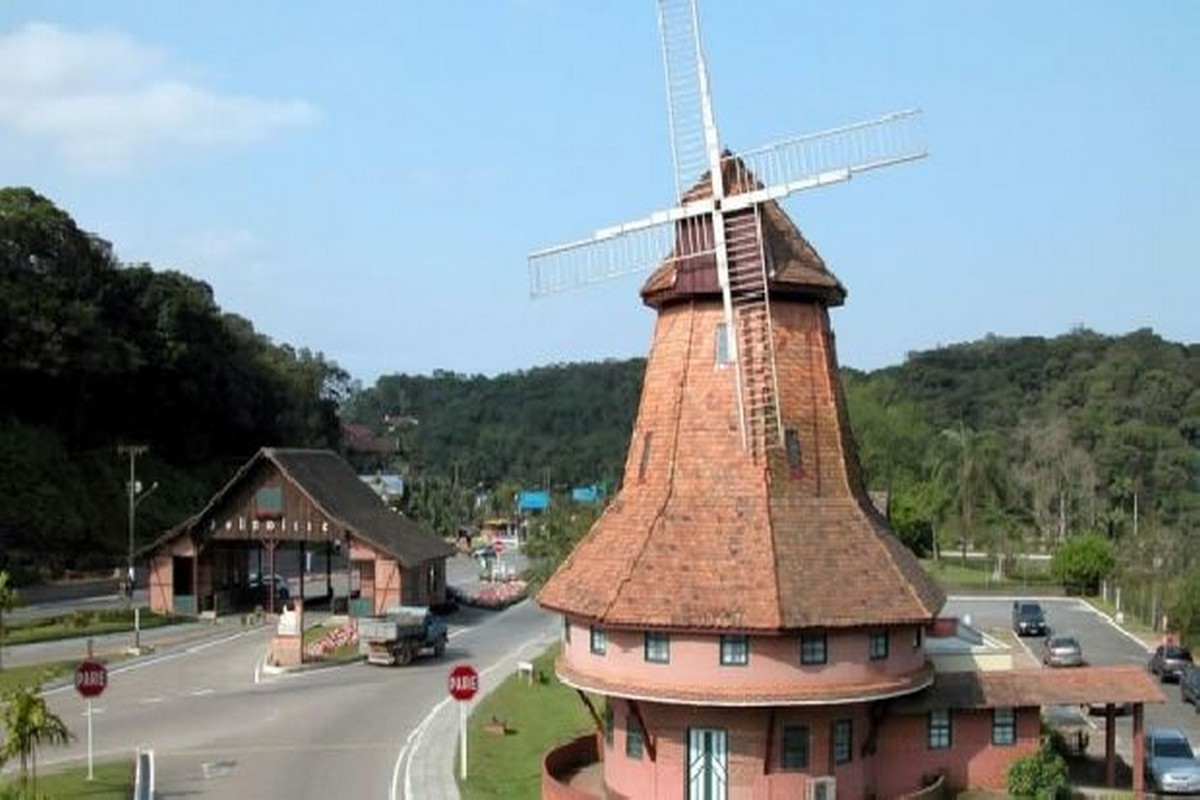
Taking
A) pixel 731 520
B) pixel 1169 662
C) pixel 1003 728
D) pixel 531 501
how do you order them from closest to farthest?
1. pixel 731 520
2. pixel 1003 728
3. pixel 1169 662
4. pixel 531 501

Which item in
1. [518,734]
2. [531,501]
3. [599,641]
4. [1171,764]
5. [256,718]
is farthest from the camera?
[531,501]

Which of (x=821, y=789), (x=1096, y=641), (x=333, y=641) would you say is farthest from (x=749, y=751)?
(x=1096, y=641)

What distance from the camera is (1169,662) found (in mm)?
42938

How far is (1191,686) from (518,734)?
758 inches

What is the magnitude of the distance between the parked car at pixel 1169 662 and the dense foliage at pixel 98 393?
45.6m

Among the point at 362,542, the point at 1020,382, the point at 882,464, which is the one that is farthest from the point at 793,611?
the point at 1020,382

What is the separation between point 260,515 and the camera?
55.1 metres

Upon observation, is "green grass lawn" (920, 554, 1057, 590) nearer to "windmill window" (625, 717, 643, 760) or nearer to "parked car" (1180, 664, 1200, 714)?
"parked car" (1180, 664, 1200, 714)

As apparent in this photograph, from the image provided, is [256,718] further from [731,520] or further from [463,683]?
[731,520]

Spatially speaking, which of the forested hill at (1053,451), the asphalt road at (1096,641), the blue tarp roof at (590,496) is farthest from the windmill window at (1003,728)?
the blue tarp roof at (590,496)

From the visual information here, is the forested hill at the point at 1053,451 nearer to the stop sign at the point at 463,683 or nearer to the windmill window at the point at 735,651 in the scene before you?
the stop sign at the point at 463,683

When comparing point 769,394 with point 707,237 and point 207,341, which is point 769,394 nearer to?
point 707,237

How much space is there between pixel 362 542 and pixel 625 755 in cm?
2986

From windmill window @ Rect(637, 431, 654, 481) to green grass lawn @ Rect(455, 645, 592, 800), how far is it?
6.65m
